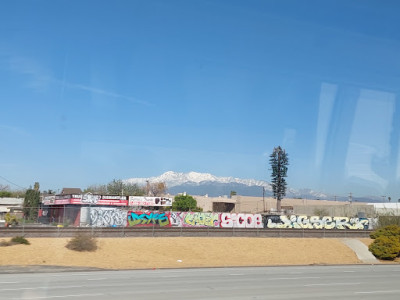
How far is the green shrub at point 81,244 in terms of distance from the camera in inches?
1388

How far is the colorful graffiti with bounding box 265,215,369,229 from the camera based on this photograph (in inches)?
2461

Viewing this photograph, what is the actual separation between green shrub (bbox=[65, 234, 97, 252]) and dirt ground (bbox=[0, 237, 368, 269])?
559mm

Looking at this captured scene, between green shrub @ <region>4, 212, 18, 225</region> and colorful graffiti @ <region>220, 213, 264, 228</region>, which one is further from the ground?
colorful graffiti @ <region>220, 213, 264, 228</region>

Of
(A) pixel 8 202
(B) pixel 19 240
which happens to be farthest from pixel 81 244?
(A) pixel 8 202

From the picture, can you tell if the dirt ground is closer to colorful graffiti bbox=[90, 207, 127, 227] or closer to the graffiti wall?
the graffiti wall

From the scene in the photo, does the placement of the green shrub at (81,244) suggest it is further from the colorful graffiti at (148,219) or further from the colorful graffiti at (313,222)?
the colorful graffiti at (313,222)

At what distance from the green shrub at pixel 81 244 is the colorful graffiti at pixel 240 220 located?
25.8 m

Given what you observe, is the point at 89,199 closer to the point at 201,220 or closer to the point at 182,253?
the point at 201,220

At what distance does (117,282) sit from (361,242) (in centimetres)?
3788

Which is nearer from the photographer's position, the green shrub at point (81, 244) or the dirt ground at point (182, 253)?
the dirt ground at point (182, 253)

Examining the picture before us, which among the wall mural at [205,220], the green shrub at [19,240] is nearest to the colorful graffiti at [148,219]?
the wall mural at [205,220]

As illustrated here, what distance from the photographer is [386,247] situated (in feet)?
144

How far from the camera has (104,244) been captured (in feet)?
124

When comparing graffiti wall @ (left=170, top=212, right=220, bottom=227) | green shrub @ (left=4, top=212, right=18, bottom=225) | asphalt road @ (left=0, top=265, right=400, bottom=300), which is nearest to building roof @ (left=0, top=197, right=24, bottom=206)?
green shrub @ (left=4, top=212, right=18, bottom=225)
